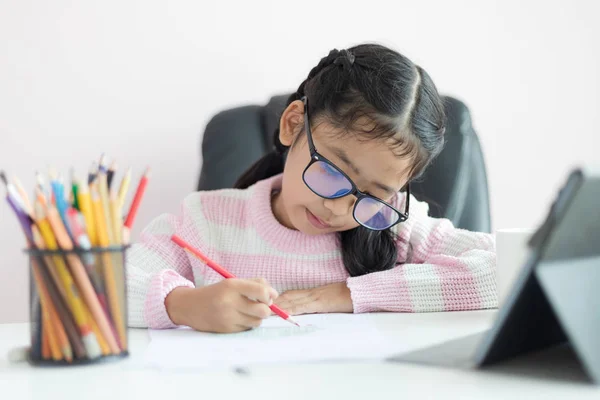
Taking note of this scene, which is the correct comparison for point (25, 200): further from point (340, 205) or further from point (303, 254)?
point (303, 254)

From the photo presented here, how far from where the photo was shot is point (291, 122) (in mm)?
1341

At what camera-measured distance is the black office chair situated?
1.58m

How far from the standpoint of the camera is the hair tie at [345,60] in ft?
4.15

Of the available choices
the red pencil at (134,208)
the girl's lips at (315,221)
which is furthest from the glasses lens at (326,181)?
the red pencil at (134,208)

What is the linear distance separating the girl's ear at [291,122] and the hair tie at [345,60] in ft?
0.32

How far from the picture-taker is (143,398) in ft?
1.89

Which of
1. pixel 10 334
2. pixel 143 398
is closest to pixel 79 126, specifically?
pixel 10 334

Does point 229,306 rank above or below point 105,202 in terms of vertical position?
below

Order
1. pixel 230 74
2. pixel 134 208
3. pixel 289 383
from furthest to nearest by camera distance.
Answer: pixel 230 74, pixel 134 208, pixel 289 383

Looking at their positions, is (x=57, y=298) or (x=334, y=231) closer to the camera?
(x=57, y=298)

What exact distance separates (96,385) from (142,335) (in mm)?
305

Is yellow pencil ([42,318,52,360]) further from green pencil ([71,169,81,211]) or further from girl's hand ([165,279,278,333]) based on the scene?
A: girl's hand ([165,279,278,333])

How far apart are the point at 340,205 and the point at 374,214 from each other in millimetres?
63

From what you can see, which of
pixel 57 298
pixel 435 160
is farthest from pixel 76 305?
pixel 435 160
